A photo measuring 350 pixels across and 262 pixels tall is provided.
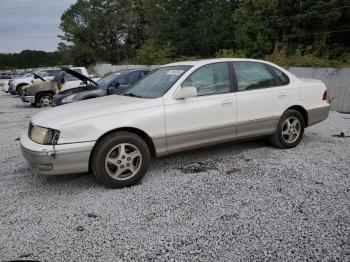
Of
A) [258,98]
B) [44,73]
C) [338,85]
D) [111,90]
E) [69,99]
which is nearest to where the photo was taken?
[258,98]

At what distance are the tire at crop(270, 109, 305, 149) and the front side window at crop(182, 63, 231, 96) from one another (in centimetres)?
121

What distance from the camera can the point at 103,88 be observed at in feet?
31.2

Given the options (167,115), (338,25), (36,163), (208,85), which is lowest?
(36,163)

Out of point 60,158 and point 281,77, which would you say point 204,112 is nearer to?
point 281,77

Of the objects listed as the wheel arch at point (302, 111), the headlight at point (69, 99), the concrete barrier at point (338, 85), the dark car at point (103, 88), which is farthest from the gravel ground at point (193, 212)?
the concrete barrier at point (338, 85)

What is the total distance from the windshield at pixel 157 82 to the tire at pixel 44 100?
31.4ft

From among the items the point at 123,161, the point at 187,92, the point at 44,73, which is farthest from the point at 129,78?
the point at 44,73

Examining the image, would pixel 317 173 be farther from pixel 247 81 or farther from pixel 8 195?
pixel 8 195

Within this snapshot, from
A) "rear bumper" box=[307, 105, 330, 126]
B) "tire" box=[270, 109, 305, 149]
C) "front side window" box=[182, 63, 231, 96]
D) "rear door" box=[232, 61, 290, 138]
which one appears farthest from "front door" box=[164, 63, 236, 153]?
"rear bumper" box=[307, 105, 330, 126]

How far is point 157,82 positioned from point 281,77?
81.2 inches

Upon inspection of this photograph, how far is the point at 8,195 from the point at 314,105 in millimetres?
4913

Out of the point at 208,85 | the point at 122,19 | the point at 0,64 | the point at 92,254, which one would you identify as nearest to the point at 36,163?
the point at 92,254

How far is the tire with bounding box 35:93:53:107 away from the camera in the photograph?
13.8 m

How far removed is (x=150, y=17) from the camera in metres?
→ 48.9
